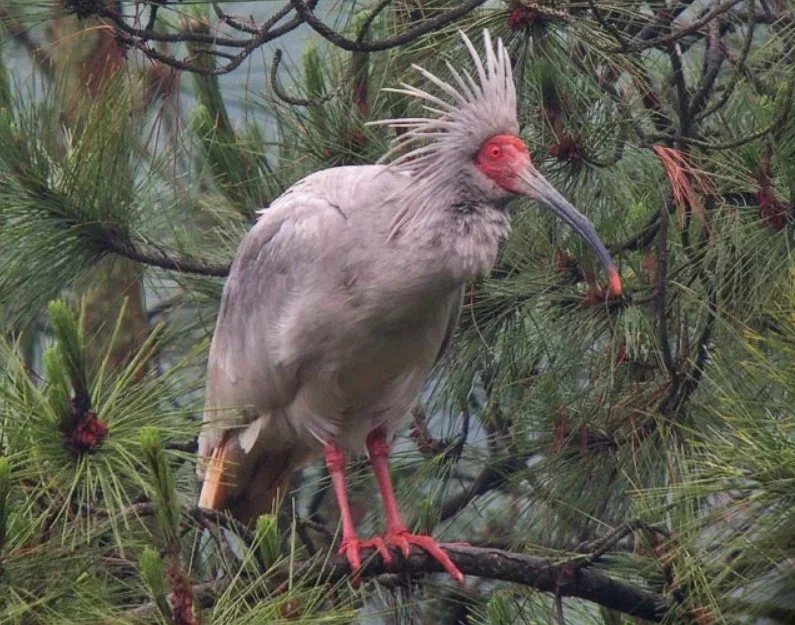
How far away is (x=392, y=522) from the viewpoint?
11.6 feet

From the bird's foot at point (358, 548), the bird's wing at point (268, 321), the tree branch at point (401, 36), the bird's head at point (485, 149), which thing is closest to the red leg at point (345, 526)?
the bird's foot at point (358, 548)

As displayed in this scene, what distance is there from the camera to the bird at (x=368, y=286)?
327 cm

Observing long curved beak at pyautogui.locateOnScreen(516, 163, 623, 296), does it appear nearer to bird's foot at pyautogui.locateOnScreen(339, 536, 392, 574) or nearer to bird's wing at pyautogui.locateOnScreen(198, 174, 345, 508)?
bird's wing at pyautogui.locateOnScreen(198, 174, 345, 508)

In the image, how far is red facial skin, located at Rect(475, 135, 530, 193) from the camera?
327cm

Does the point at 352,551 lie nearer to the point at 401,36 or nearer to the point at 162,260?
the point at 162,260

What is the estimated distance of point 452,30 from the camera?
3541 mm

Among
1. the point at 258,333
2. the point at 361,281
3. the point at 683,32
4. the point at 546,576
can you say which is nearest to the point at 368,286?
the point at 361,281

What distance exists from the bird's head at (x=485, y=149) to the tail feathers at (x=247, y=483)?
34.0 inches

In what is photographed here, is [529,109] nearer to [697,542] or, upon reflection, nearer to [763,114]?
[763,114]

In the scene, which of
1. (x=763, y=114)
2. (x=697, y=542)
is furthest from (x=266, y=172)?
(x=697, y=542)

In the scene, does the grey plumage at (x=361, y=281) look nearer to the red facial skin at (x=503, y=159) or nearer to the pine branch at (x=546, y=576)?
the red facial skin at (x=503, y=159)

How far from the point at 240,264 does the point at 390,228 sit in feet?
1.84

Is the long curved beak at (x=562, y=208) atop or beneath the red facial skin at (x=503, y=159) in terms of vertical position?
beneath

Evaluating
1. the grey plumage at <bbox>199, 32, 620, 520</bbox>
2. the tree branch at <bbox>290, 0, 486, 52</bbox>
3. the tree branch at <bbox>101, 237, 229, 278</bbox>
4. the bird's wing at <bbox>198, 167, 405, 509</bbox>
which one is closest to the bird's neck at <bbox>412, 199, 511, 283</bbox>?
the grey plumage at <bbox>199, 32, 620, 520</bbox>
